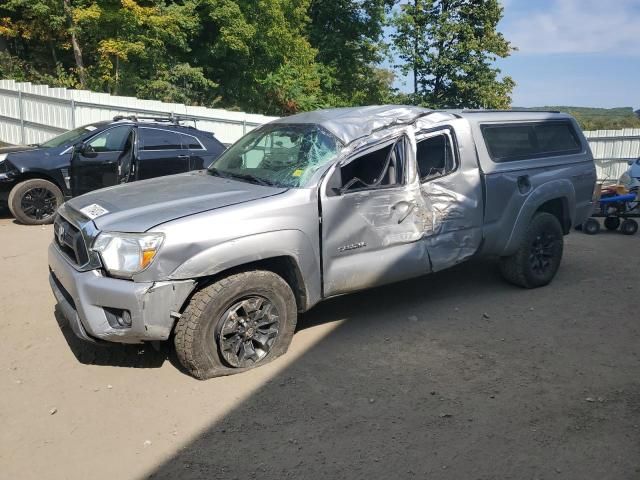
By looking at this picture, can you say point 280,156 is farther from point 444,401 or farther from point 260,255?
point 444,401

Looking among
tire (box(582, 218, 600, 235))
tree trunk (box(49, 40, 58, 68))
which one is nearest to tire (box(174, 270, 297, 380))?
tire (box(582, 218, 600, 235))

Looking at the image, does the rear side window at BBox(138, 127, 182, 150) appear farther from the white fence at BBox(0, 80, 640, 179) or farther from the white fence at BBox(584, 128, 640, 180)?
the white fence at BBox(584, 128, 640, 180)

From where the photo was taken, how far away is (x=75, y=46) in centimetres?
1845

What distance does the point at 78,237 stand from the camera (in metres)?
3.94

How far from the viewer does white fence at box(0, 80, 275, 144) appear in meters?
14.1

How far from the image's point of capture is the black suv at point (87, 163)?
8.63 meters

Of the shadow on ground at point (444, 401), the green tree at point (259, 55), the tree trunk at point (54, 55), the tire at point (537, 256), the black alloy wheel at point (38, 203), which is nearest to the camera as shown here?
the shadow on ground at point (444, 401)

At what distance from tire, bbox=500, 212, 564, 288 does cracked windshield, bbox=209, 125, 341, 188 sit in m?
2.50

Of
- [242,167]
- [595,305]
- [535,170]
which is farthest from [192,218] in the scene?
[595,305]

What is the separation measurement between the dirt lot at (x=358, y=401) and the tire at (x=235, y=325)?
0.44 ft

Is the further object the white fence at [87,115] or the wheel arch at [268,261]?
the white fence at [87,115]

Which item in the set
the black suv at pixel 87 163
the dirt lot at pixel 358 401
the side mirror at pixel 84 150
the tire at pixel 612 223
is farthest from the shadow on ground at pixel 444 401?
the side mirror at pixel 84 150

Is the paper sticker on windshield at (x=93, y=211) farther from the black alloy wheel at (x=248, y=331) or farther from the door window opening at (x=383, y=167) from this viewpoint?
the door window opening at (x=383, y=167)

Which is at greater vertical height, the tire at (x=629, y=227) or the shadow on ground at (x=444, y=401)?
the tire at (x=629, y=227)
